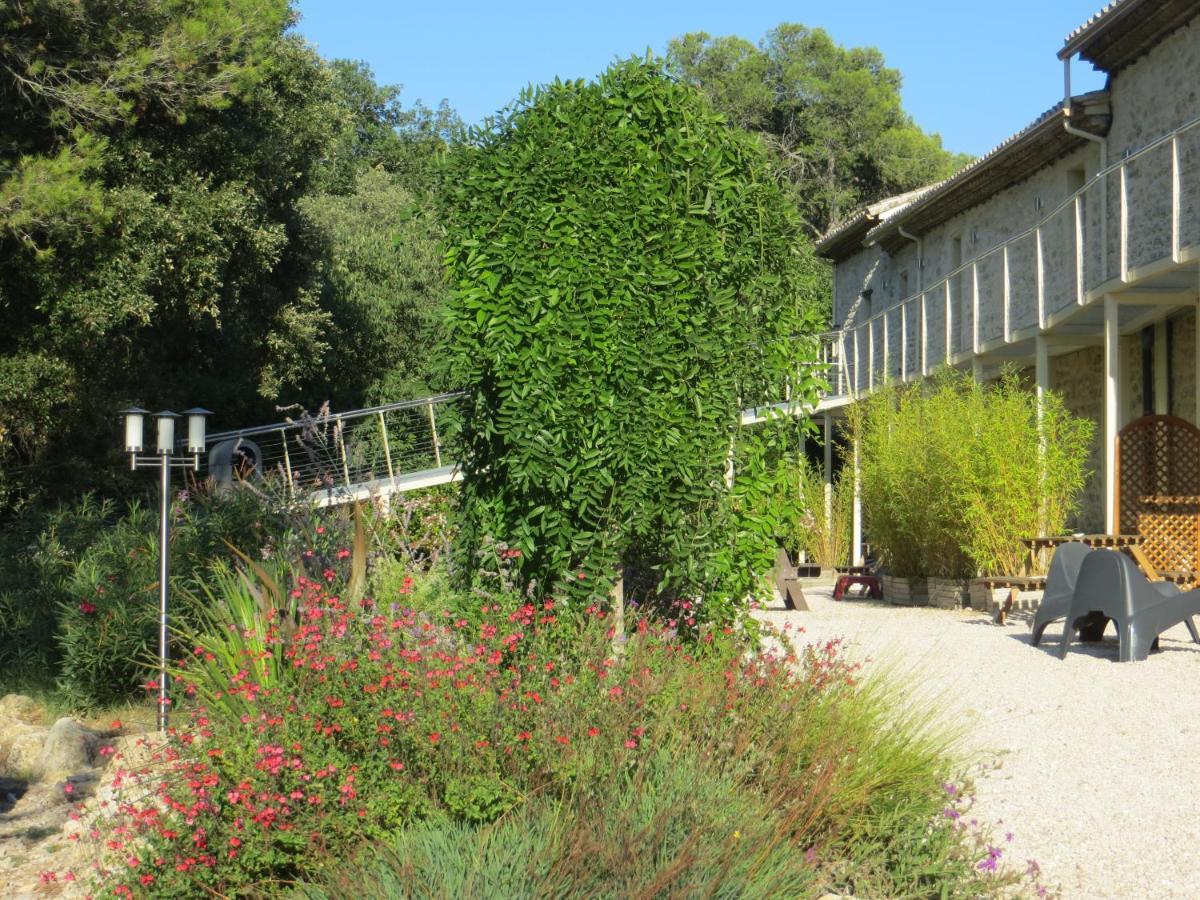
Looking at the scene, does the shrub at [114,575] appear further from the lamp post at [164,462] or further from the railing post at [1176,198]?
the railing post at [1176,198]

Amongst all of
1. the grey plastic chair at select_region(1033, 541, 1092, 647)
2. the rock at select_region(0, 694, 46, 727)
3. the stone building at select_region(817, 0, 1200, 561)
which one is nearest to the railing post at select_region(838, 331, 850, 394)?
the stone building at select_region(817, 0, 1200, 561)

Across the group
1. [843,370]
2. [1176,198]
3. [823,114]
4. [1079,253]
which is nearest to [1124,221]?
[1176,198]

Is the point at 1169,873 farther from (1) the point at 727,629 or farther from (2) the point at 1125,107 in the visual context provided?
(2) the point at 1125,107

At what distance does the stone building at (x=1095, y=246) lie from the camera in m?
14.0

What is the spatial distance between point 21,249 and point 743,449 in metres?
11.8

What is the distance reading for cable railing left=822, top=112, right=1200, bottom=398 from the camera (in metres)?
12.6

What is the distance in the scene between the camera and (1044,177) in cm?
1906

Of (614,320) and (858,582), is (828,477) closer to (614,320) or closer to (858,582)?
(858,582)

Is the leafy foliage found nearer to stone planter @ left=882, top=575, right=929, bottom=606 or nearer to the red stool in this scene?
the red stool

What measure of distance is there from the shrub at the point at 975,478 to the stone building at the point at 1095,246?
595mm

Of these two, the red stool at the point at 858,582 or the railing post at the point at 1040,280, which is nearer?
the railing post at the point at 1040,280

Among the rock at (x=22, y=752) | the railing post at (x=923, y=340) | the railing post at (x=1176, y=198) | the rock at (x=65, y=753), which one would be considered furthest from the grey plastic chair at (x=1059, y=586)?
the railing post at (x=923, y=340)

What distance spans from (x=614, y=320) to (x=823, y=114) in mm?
36951

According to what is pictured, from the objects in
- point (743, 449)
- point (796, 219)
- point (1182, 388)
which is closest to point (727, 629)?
point (743, 449)
